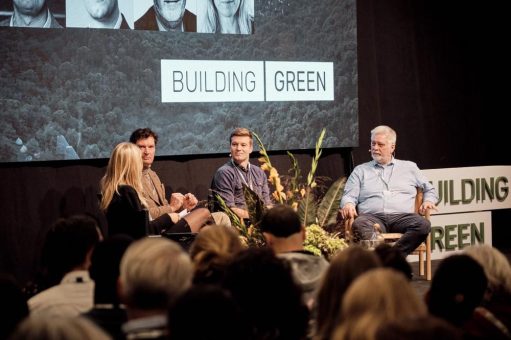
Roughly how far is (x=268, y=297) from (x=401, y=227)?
12.2 ft

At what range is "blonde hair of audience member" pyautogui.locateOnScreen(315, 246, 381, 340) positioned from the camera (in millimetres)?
2287

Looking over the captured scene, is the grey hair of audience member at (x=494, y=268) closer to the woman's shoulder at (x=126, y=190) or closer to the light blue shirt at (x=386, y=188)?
the woman's shoulder at (x=126, y=190)

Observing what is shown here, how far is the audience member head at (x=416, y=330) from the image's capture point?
5.31 feet

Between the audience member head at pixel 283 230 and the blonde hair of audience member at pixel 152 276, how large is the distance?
1.17 meters

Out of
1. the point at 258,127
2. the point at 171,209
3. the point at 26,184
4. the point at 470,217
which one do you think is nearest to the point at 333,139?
the point at 258,127

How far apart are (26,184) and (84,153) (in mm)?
433

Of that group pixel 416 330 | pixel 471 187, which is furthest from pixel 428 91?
pixel 416 330

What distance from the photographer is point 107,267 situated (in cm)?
271

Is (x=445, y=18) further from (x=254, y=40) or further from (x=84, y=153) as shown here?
(x=84, y=153)

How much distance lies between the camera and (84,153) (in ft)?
18.9

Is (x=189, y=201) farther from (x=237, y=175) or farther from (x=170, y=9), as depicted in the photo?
(x=170, y=9)

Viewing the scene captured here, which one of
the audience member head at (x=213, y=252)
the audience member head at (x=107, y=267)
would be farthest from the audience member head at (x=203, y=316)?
the audience member head at (x=213, y=252)

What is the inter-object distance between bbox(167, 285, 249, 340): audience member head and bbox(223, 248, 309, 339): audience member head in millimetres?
528

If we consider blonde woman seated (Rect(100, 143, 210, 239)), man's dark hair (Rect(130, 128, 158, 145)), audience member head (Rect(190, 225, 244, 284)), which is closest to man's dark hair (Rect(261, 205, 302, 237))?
audience member head (Rect(190, 225, 244, 284))
